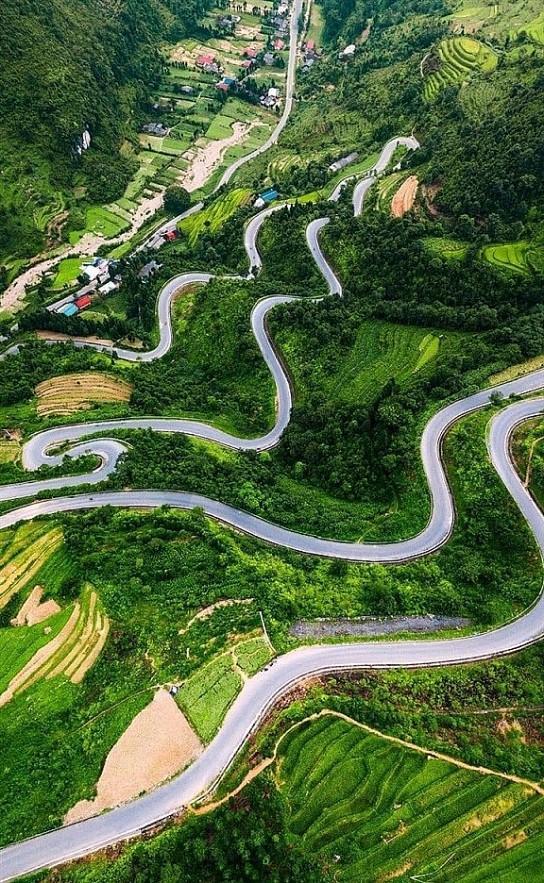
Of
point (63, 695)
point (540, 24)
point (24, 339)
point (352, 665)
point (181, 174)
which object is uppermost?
point (540, 24)

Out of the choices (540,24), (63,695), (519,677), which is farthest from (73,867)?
(540,24)

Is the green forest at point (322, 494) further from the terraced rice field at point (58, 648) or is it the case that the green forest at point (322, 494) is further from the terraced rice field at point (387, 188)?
the terraced rice field at point (387, 188)

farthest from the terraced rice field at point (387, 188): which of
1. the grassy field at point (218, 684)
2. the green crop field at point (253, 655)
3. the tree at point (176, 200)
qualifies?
the grassy field at point (218, 684)

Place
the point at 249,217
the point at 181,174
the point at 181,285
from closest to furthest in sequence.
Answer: the point at 181,285 < the point at 249,217 < the point at 181,174

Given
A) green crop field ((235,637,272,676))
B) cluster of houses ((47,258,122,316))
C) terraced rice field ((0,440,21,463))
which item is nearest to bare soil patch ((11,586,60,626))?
green crop field ((235,637,272,676))

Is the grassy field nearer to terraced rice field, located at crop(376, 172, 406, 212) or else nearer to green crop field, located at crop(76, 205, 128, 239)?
terraced rice field, located at crop(376, 172, 406, 212)

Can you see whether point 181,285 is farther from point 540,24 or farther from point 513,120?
point 540,24

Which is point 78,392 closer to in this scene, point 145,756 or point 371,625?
point 145,756
